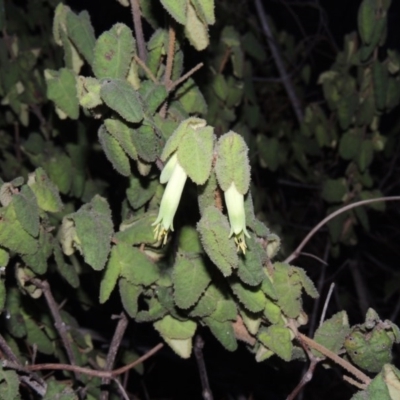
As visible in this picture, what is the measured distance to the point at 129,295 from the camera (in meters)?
0.98

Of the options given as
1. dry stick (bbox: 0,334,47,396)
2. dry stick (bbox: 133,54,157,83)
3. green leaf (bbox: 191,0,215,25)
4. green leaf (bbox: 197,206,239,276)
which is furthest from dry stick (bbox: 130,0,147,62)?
dry stick (bbox: 0,334,47,396)

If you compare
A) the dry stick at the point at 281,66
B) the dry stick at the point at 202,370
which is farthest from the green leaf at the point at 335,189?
the dry stick at the point at 202,370

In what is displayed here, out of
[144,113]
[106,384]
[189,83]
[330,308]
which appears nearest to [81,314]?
[330,308]

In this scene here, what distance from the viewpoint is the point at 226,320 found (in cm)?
95

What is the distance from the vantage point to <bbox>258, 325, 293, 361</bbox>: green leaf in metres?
0.91

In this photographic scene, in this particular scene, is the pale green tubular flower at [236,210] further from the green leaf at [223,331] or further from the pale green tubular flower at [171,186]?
the green leaf at [223,331]

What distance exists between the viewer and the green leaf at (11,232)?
90cm

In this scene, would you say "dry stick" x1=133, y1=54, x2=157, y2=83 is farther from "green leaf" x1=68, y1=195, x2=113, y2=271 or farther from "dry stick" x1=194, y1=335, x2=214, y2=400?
"dry stick" x1=194, y1=335, x2=214, y2=400

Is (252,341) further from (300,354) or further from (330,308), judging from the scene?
(330,308)

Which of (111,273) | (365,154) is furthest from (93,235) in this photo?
(365,154)

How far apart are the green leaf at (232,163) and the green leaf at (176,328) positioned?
32cm

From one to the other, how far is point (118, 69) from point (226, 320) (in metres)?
0.38

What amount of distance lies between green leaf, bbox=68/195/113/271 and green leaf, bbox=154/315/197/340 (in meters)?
0.16

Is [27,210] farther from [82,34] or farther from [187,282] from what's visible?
[82,34]
